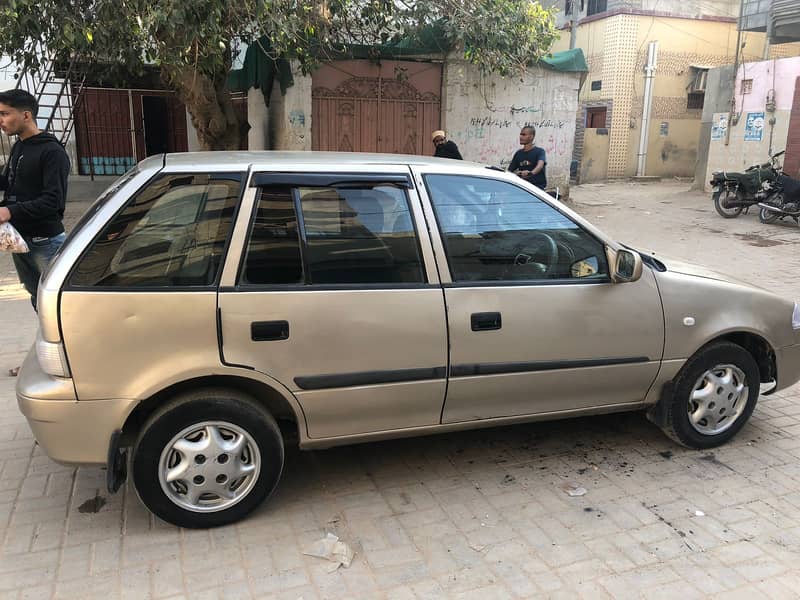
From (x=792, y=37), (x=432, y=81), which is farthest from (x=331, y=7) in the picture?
(x=792, y=37)

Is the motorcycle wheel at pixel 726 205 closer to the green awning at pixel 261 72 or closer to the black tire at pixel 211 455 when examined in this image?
the green awning at pixel 261 72

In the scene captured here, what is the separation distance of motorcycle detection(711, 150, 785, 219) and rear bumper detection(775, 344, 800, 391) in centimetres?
1043

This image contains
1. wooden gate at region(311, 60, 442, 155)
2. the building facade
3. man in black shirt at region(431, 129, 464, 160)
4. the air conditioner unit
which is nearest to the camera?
man in black shirt at region(431, 129, 464, 160)

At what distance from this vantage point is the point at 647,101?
2222 cm

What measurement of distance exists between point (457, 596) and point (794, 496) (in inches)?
76.0

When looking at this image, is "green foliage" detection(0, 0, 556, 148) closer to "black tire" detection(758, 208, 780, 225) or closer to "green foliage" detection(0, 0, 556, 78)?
"green foliage" detection(0, 0, 556, 78)

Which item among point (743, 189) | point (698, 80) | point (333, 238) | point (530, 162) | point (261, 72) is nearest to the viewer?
point (333, 238)

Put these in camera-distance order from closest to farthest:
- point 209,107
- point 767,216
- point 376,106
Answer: point 209,107
point 376,106
point 767,216

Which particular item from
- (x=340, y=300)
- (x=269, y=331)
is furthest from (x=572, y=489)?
(x=269, y=331)

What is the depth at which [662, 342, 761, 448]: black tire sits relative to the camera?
141 inches

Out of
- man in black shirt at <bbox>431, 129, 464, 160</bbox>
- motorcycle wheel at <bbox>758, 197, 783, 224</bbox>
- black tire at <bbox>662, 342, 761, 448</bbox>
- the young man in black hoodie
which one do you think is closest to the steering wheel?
black tire at <bbox>662, 342, 761, 448</bbox>

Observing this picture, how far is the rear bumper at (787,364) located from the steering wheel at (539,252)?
1.54 meters

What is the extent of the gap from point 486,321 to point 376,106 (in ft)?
31.1

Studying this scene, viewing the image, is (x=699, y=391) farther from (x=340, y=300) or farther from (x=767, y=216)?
(x=767, y=216)
